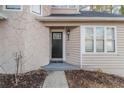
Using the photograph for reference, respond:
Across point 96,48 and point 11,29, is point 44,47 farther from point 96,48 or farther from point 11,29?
point 96,48

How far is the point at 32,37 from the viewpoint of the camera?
9.71m

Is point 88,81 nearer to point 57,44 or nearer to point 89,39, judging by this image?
point 89,39

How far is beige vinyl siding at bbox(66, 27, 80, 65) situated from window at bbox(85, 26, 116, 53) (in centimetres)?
54

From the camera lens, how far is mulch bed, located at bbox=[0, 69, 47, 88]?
23.2 feet

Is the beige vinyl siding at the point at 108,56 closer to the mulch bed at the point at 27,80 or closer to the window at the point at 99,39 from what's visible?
the window at the point at 99,39

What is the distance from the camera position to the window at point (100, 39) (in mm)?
10289

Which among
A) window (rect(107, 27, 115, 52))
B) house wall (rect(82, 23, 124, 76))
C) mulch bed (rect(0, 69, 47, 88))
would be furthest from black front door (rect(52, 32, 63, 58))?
window (rect(107, 27, 115, 52))

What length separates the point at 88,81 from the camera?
26.4 ft

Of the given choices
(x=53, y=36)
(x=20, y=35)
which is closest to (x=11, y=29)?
(x=20, y=35)

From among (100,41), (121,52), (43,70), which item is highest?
(100,41)

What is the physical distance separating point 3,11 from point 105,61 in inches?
249

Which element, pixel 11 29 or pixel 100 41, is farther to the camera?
pixel 100 41

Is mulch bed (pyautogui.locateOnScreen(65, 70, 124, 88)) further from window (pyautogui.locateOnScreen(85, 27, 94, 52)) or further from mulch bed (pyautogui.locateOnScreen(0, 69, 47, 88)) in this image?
window (pyautogui.locateOnScreen(85, 27, 94, 52))

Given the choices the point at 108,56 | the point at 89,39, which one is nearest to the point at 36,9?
the point at 89,39
